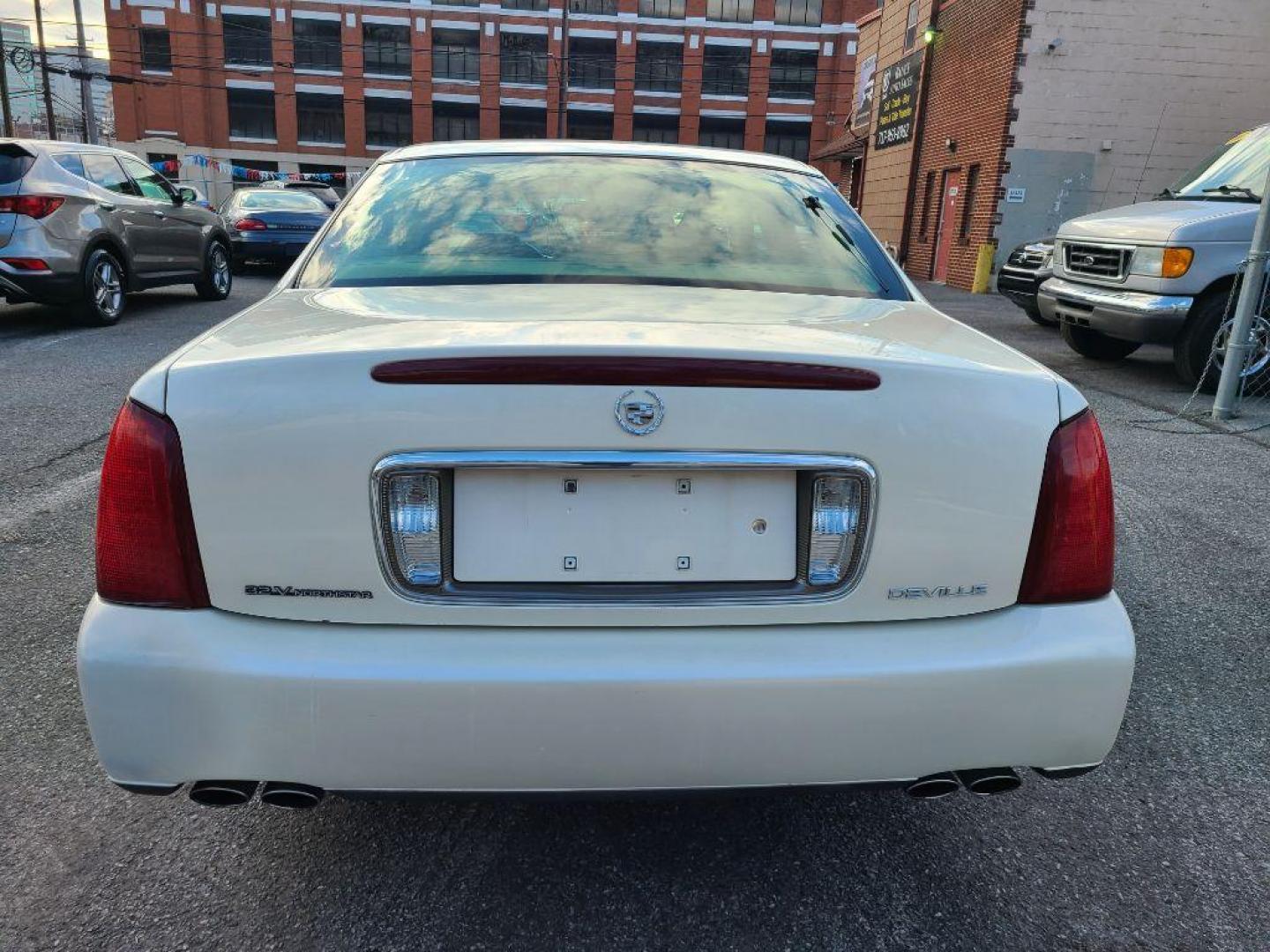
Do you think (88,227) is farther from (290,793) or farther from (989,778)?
(989,778)

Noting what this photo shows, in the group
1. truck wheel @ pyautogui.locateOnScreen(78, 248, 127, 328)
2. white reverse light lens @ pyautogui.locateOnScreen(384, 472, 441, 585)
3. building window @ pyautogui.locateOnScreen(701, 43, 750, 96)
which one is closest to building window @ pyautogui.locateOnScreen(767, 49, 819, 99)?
building window @ pyautogui.locateOnScreen(701, 43, 750, 96)

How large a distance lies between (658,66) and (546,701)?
59.0 meters

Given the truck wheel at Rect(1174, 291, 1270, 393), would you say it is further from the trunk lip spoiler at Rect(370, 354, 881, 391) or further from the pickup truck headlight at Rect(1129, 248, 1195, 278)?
the trunk lip spoiler at Rect(370, 354, 881, 391)

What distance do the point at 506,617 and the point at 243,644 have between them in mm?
453

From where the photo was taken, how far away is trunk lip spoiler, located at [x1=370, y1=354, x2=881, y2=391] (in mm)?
1619

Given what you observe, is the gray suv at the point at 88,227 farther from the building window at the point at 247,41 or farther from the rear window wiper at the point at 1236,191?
the building window at the point at 247,41

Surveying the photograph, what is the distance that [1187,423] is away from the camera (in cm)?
683

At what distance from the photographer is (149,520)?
169 centimetres

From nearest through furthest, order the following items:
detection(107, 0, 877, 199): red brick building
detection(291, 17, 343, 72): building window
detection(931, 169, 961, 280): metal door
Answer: detection(931, 169, 961, 280): metal door
detection(107, 0, 877, 199): red brick building
detection(291, 17, 343, 72): building window

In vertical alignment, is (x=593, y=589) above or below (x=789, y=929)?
above

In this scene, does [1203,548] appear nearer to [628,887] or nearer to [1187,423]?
[1187,423]

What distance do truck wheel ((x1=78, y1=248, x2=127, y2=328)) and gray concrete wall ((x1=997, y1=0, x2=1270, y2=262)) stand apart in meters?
15.3

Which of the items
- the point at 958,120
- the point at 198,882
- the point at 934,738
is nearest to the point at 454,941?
the point at 198,882

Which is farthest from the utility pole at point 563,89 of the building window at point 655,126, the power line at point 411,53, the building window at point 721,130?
the building window at point 721,130
